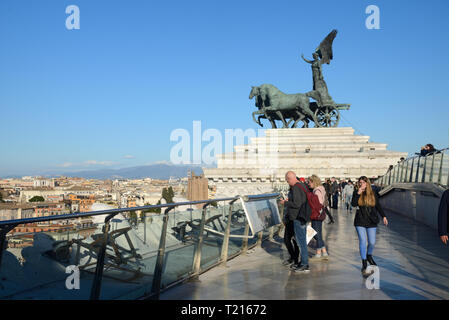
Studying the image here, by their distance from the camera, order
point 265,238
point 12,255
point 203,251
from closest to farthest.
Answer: point 12,255 → point 203,251 → point 265,238

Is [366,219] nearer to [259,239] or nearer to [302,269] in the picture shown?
[302,269]

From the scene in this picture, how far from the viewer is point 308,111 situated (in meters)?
36.2

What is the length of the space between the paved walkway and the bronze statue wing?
31359 millimetres

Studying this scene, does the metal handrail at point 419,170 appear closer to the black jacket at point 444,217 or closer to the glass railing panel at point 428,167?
the glass railing panel at point 428,167

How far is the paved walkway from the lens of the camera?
5430 millimetres

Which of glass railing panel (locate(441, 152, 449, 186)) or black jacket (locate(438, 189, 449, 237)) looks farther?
glass railing panel (locate(441, 152, 449, 186))

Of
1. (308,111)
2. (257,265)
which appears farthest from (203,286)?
(308,111)

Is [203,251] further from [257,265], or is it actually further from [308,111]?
[308,111]

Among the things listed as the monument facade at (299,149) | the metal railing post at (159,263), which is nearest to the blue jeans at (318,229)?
the metal railing post at (159,263)

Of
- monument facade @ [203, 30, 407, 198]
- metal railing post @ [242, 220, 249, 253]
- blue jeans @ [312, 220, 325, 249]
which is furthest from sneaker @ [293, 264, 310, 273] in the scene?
monument facade @ [203, 30, 407, 198]

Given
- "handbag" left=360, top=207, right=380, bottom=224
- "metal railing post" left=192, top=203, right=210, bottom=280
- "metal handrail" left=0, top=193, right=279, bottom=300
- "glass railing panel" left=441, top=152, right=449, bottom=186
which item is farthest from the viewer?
"glass railing panel" left=441, top=152, right=449, bottom=186

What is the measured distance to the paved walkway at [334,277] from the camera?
5430 mm

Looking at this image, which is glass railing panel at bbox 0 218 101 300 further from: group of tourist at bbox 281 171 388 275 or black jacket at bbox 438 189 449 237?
black jacket at bbox 438 189 449 237
